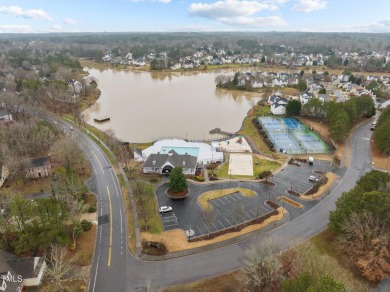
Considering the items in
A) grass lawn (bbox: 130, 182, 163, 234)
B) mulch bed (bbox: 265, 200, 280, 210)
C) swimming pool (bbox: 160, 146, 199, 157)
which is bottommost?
grass lawn (bbox: 130, 182, 163, 234)

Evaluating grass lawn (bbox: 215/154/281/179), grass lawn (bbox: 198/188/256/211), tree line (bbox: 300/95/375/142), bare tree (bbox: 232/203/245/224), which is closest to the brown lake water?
grass lawn (bbox: 215/154/281/179)

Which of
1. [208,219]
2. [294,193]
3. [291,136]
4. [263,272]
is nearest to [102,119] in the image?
[291,136]

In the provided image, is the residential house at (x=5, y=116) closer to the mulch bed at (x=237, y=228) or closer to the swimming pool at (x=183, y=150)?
the swimming pool at (x=183, y=150)

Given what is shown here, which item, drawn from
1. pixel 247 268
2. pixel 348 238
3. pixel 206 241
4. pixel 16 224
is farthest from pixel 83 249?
pixel 348 238

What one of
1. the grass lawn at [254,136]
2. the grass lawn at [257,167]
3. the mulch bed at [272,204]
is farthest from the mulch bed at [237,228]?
the grass lawn at [254,136]

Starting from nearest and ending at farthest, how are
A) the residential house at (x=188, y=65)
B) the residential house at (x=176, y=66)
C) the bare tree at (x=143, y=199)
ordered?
the bare tree at (x=143, y=199)
the residential house at (x=176, y=66)
the residential house at (x=188, y=65)

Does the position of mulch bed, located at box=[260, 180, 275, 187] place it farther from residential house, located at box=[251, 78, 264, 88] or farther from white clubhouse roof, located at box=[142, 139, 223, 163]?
residential house, located at box=[251, 78, 264, 88]
